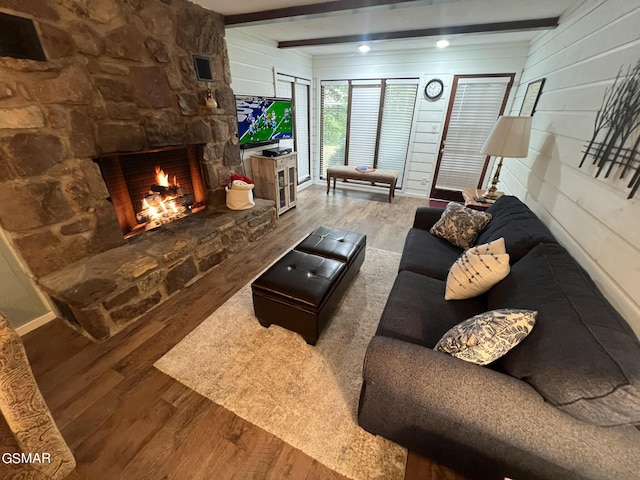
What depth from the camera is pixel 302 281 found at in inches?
68.5

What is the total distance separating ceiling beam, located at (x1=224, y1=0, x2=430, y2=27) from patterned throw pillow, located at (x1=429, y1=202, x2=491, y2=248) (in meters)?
1.62

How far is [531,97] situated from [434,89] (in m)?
1.61

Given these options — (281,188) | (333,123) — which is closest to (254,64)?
(281,188)

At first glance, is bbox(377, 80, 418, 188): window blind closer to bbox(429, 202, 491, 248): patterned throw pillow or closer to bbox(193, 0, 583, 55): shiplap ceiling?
bbox(193, 0, 583, 55): shiplap ceiling

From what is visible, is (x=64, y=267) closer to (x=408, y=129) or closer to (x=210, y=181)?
(x=210, y=181)

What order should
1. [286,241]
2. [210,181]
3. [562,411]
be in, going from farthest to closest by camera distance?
[286,241] → [210,181] → [562,411]

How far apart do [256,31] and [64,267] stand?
3.29 m

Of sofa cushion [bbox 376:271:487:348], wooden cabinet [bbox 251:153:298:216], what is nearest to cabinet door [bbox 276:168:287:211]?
wooden cabinet [bbox 251:153:298:216]

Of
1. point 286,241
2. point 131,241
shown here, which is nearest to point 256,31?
point 286,241

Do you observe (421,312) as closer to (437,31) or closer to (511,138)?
(511,138)

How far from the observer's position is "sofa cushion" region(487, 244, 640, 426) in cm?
72

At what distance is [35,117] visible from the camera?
1.57m

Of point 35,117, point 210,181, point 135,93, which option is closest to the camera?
point 35,117

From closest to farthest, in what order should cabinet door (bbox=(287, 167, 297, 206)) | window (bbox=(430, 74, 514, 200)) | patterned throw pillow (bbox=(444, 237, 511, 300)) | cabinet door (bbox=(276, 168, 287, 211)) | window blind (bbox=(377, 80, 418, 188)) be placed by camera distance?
1. patterned throw pillow (bbox=(444, 237, 511, 300))
2. cabinet door (bbox=(276, 168, 287, 211))
3. window (bbox=(430, 74, 514, 200))
4. cabinet door (bbox=(287, 167, 297, 206))
5. window blind (bbox=(377, 80, 418, 188))
